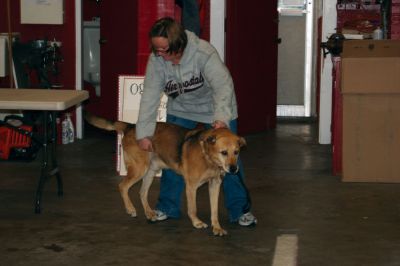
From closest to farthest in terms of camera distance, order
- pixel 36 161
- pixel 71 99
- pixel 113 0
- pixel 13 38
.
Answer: pixel 71 99 < pixel 36 161 < pixel 13 38 < pixel 113 0

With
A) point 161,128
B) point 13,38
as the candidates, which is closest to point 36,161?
point 13,38

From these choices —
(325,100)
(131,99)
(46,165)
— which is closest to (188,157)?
(46,165)

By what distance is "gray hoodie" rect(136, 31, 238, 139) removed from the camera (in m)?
5.04

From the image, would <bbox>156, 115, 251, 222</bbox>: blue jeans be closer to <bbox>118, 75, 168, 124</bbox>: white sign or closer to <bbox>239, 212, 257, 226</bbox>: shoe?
<bbox>239, 212, 257, 226</bbox>: shoe

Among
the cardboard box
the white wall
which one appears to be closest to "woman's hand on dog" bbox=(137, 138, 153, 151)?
the cardboard box

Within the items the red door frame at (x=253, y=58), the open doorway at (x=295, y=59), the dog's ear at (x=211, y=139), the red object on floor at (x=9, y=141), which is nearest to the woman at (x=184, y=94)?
the dog's ear at (x=211, y=139)

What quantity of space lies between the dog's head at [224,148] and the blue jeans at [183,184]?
363mm

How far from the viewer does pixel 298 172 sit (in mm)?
7203

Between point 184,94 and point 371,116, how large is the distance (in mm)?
2033

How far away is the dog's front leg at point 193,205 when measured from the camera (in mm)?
5125

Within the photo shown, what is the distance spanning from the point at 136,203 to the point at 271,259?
5.37 feet

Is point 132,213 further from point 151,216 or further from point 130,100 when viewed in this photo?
point 130,100

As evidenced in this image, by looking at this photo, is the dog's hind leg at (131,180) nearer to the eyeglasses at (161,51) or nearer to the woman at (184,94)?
the woman at (184,94)

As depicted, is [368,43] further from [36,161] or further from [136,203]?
[36,161]
